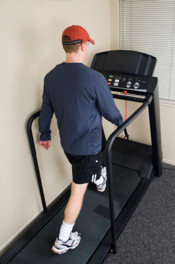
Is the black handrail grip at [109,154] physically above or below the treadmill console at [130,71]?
below

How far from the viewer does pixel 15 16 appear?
158 cm

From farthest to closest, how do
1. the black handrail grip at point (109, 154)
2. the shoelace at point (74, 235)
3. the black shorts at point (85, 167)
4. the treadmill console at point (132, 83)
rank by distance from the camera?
the treadmill console at point (132, 83) < the shoelace at point (74, 235) < the black shorts at point (85, 167) < the black handrail grip at point (109, 154)

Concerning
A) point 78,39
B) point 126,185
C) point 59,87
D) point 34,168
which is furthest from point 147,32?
point 34,168

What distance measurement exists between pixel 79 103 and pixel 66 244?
1.09m

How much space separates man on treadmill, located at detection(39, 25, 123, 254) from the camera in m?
1.52

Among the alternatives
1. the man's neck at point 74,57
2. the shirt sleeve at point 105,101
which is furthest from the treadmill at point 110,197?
the man's neck at point 74,57

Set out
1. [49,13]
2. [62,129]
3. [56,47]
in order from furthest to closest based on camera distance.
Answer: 1. [56,47]
2. [49,13]
3. [62,129]

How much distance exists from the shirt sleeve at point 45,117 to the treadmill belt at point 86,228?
765 mm

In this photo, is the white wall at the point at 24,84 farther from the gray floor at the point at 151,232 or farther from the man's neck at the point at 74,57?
the gray floor at the point at 151,232

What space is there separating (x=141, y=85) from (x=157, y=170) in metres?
1.01

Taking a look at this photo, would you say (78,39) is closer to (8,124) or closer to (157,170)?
(8,124)

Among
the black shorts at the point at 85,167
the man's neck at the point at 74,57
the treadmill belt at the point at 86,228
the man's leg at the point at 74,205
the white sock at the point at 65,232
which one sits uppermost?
the man's neck at the point at 74,57

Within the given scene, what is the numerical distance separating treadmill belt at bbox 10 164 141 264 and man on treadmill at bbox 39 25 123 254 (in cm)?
8

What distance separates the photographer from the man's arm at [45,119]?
1767 millimetres
